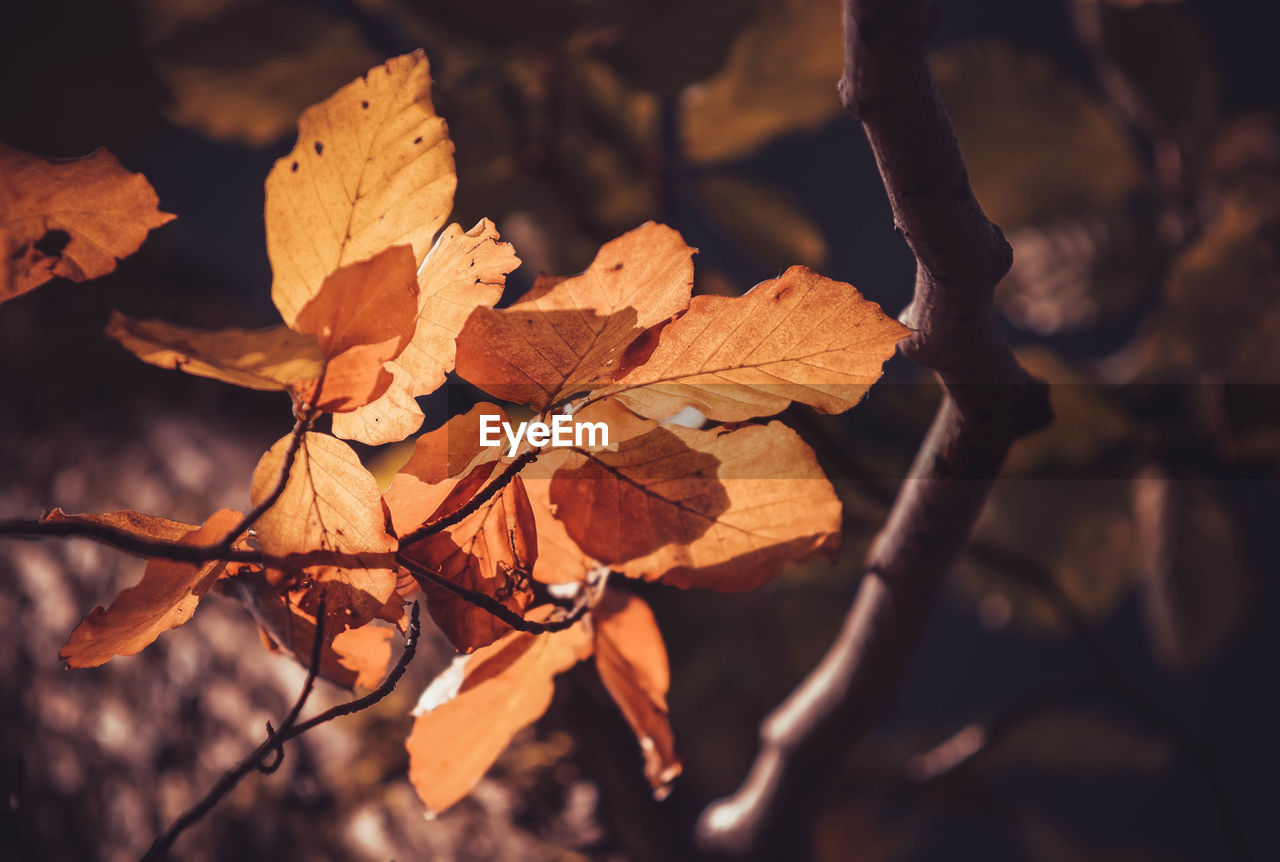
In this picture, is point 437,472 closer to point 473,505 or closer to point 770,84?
point 473,505

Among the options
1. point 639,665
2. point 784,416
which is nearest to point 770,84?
point 784,416

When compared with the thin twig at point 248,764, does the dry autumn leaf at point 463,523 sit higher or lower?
higher

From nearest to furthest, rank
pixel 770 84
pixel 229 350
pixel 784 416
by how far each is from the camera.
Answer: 1. pixel 229 350
2. pixel 784 416
3. pixel 770 84

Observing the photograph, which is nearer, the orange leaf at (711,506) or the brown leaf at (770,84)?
the orange leaf at (711,506)

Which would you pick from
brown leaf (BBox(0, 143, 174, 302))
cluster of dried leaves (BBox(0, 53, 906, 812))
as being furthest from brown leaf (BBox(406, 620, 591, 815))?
brown leaf (BBox(0, 143, 174, 302))

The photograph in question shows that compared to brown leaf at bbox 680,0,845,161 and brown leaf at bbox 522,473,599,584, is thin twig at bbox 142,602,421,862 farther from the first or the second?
brown leaf at bbox 680,0,845,161

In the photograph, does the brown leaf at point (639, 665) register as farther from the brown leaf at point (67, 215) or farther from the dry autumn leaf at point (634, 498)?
the brown leaf at point (67, 215)

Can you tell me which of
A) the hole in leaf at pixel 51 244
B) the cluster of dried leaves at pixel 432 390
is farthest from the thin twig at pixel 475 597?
the hole in leaf at pixel 51 244
